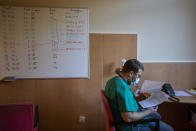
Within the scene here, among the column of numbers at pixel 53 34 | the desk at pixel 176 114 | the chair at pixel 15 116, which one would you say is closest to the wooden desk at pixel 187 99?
the desk at pixel 176 114

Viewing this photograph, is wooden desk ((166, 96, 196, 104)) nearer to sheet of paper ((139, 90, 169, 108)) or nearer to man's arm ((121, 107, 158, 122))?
sheet of paper ((139, 90, 169, 108))

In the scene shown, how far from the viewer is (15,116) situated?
1180 mm

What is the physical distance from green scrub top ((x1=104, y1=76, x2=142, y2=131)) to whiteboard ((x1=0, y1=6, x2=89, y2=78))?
0.88 meters

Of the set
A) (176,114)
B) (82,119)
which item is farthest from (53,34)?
(176,114)

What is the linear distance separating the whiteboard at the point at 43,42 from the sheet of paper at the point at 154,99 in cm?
102

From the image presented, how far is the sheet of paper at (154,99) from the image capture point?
1448 mm

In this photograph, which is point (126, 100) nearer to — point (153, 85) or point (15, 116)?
point (153, 85)

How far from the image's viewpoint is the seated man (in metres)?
1.20

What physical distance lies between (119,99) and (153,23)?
1.55 meters

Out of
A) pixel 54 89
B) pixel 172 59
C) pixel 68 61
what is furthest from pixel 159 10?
pixel 54 89

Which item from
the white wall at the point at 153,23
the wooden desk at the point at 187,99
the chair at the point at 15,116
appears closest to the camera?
the chair at the point at 15,116

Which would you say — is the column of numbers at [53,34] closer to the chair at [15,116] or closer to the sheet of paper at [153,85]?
the chair at [15,116]

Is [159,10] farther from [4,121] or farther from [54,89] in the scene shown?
[4,121]

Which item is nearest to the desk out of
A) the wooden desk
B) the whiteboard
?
the wooden desk
